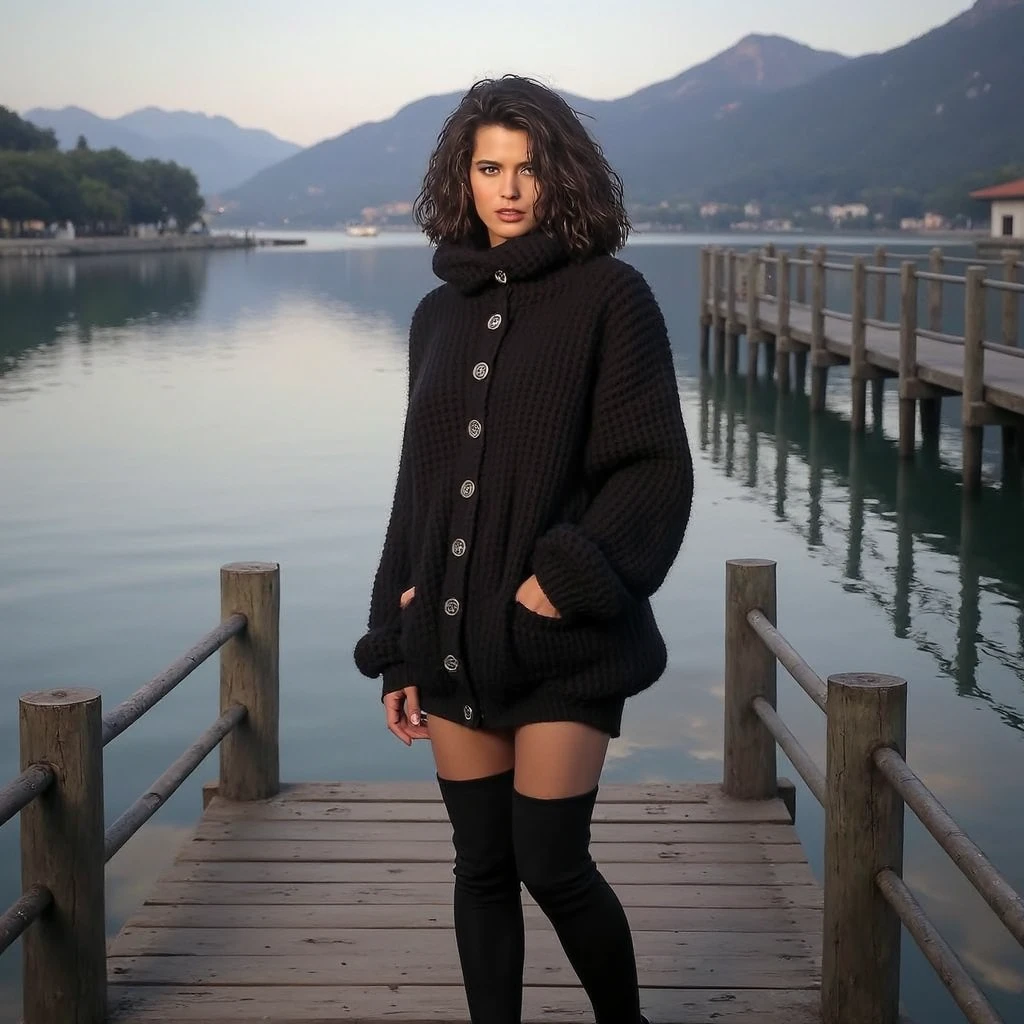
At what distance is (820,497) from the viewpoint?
1377cm

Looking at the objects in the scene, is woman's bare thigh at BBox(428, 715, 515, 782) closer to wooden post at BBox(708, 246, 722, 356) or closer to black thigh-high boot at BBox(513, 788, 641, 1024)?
black thigh-high boot at BBox(513, 788, 641, 1024)

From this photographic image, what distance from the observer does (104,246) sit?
101 metres

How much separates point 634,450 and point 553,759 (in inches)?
19.4

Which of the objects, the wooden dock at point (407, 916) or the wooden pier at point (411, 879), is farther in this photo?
the wooden dock at point (407, 916)

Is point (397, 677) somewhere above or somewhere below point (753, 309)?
below

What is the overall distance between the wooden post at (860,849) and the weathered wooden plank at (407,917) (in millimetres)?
427

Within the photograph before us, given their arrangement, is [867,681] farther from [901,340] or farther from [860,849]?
[901,340]

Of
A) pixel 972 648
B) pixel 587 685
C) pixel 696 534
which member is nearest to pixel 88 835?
pixel 587 685

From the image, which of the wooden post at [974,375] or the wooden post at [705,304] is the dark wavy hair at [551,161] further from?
the wooden post at [705,304]

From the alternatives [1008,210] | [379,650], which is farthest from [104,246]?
[379,650]

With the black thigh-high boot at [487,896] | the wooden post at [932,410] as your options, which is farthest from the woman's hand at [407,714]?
the wooden post at [932,410]

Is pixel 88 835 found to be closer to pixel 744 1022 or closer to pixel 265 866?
pixel 265 866

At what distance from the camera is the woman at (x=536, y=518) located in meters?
2.56

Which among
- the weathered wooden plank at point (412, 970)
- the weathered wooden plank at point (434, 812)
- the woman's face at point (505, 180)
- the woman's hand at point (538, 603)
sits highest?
the woman's face at point (505, 180)
